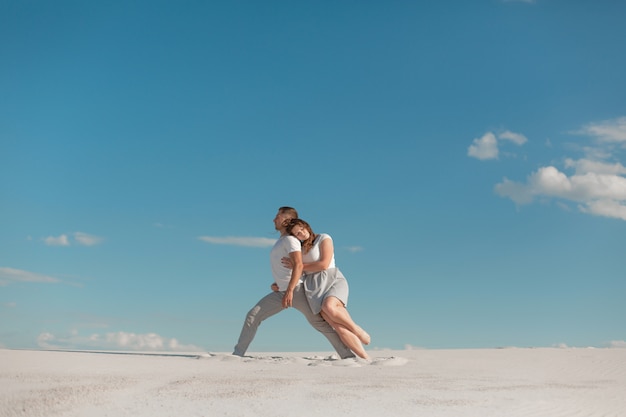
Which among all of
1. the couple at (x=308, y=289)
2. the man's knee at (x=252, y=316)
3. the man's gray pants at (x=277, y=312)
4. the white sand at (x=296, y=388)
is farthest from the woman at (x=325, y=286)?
the man's knee at (x=252, y=316)

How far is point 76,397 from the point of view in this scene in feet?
16.6

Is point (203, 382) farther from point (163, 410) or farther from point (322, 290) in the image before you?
point (322, 290)

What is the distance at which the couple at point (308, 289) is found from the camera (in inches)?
341

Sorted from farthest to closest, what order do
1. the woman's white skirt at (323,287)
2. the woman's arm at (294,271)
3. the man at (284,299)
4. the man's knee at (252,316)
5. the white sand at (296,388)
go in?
the man's knee at (252,316)
the woman's white skirt at (323,287)
the man at (284,299)
the woman's arm at (294,271)
the white sand at (296,388)

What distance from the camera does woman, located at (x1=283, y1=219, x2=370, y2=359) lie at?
867 cm

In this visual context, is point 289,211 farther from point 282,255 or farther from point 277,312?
point 277,312

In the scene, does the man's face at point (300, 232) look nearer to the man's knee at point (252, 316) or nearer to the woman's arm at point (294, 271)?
the woman's arm at point (294, 271)

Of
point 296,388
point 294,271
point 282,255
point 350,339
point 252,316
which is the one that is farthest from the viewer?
point 252,316

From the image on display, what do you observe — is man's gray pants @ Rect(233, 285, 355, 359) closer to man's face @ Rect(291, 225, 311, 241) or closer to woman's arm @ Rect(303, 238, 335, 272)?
woman's arm @ Rect(303, 238, 335, 272)

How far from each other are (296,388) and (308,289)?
3.20 m

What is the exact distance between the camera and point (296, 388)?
18.7 feet

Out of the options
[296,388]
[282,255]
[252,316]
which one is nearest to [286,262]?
[282,255]

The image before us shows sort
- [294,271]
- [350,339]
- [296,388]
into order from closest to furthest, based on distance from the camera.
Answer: [296,388] < [294,271] < [350,339]

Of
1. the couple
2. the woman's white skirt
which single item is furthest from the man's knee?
the woman's white skirt
